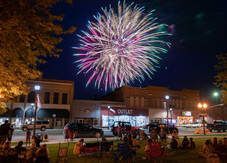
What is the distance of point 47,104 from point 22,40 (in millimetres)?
46264

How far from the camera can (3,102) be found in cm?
1300

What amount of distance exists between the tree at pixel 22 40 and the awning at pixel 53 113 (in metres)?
42.1

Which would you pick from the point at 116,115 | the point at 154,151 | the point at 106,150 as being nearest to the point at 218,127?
the point at 116,115

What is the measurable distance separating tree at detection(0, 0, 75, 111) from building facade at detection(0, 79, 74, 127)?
40196mm

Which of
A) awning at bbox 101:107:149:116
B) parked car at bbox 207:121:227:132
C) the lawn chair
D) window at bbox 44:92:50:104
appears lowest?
the lawn chair

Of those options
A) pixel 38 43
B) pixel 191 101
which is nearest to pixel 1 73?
pixel 38 43

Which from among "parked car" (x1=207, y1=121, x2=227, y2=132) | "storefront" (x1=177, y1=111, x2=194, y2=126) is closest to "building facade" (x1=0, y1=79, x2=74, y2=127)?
"parked car" (x1=207, y1=121, x2=227, y2=132)

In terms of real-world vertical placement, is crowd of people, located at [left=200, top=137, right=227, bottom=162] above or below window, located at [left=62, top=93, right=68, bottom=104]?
below

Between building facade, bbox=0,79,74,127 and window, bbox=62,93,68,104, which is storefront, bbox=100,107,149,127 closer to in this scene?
building facade, bbox=0,79,74,127

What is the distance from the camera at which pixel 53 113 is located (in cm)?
5522

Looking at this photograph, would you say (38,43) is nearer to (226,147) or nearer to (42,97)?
(226,147)

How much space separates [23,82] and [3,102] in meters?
1.36

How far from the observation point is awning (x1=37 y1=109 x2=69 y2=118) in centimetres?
5396

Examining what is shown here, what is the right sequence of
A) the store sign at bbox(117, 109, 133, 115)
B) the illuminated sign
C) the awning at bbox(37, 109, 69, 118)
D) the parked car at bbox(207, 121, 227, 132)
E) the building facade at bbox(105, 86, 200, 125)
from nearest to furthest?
the parked car at bbox(207, 121, 227, 132)
the awning at bbox(37, 109, 69, 118)
the store sign at bbox(117, 109, 133, 115)
the building facade at bbox(105, 86, 200, 125)
the illuminated sign
